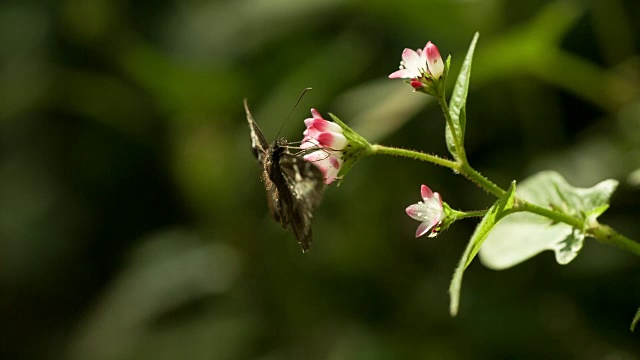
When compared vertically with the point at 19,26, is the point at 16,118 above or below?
below

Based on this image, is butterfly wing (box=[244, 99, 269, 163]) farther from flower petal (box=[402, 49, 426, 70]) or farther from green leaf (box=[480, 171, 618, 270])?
green leaf (box=[480, 171, 618, 270])

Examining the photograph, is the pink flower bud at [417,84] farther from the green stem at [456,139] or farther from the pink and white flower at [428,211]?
the pink and white flower at [428,211]

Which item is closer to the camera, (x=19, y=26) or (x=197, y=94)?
(x=197, y=94)

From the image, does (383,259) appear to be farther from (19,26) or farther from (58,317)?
(19,26)

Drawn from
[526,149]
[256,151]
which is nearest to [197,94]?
[526,149]

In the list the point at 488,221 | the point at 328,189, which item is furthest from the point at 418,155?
the point at 328,189

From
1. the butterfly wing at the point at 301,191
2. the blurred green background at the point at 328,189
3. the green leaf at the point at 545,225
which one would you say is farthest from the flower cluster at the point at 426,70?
the blurred green background at the point at 328,189

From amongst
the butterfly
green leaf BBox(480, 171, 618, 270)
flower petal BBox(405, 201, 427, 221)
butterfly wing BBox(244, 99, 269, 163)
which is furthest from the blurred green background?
flower petal BBox(405, 201, 427, 221)
